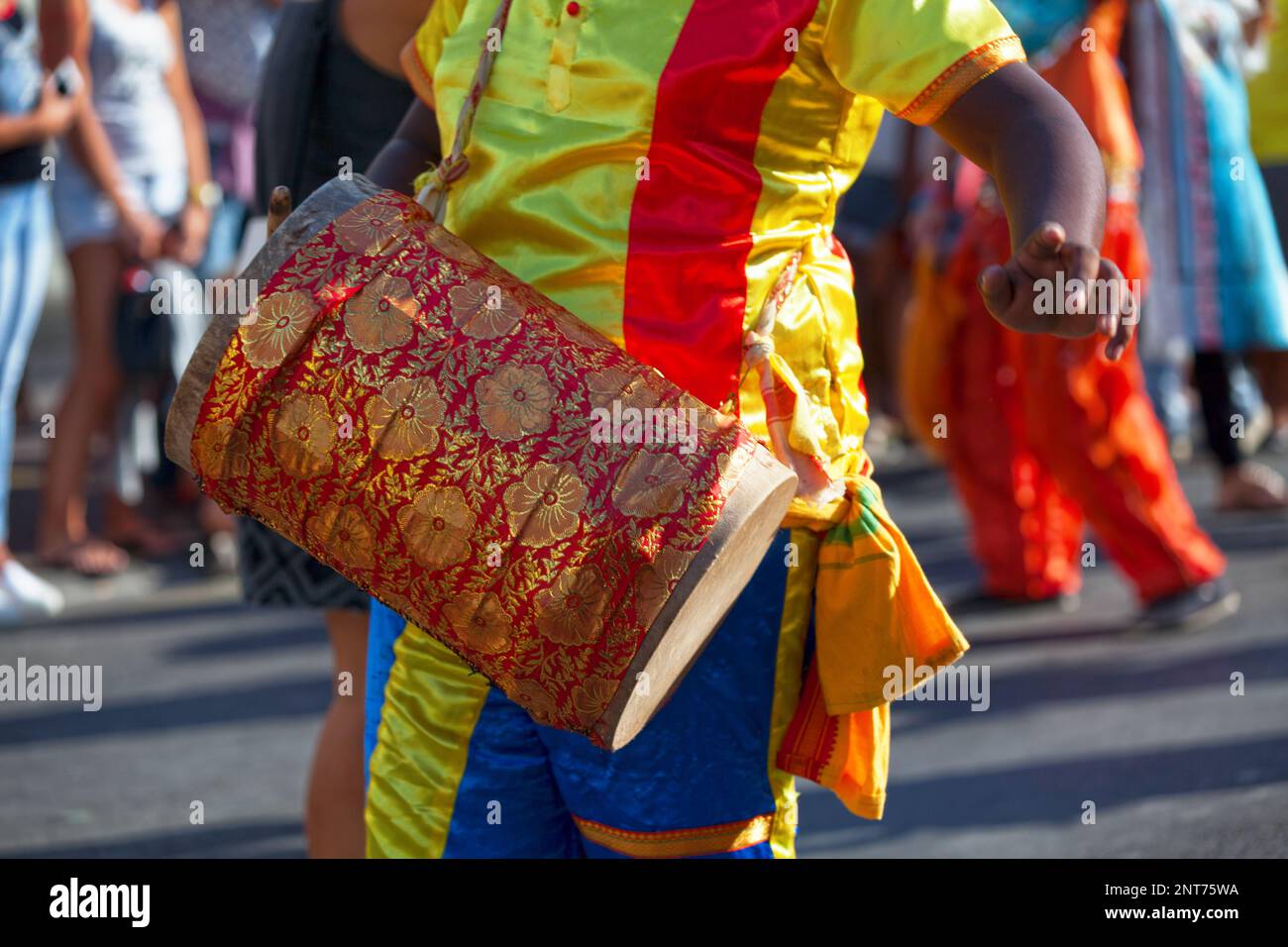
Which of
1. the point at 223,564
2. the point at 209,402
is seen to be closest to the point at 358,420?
the point at 209,402

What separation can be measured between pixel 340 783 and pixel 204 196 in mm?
4022

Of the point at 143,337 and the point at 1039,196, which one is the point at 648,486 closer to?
the point at 1039,196

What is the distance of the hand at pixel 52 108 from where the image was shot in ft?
17.8

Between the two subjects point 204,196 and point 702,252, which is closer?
point 702,252

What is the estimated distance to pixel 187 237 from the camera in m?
6.19

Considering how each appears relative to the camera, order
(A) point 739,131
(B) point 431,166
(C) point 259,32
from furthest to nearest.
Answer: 1. (C) point 259,32
2. (B) point 431,166
3. (A) point 739,131

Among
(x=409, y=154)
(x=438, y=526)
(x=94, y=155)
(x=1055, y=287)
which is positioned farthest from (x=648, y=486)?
(x=94, y=155)

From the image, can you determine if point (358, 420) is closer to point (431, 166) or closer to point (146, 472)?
point (431, 166)

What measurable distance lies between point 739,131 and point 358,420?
1.66ft

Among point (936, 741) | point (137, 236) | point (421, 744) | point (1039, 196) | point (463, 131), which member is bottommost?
point (936, 741)

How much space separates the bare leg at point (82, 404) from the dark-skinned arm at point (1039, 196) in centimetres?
479

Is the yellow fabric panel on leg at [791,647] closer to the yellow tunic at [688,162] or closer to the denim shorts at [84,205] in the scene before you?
the yellow tunic at [688,162]

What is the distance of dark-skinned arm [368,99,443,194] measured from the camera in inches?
87.7

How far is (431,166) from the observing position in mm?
2229
